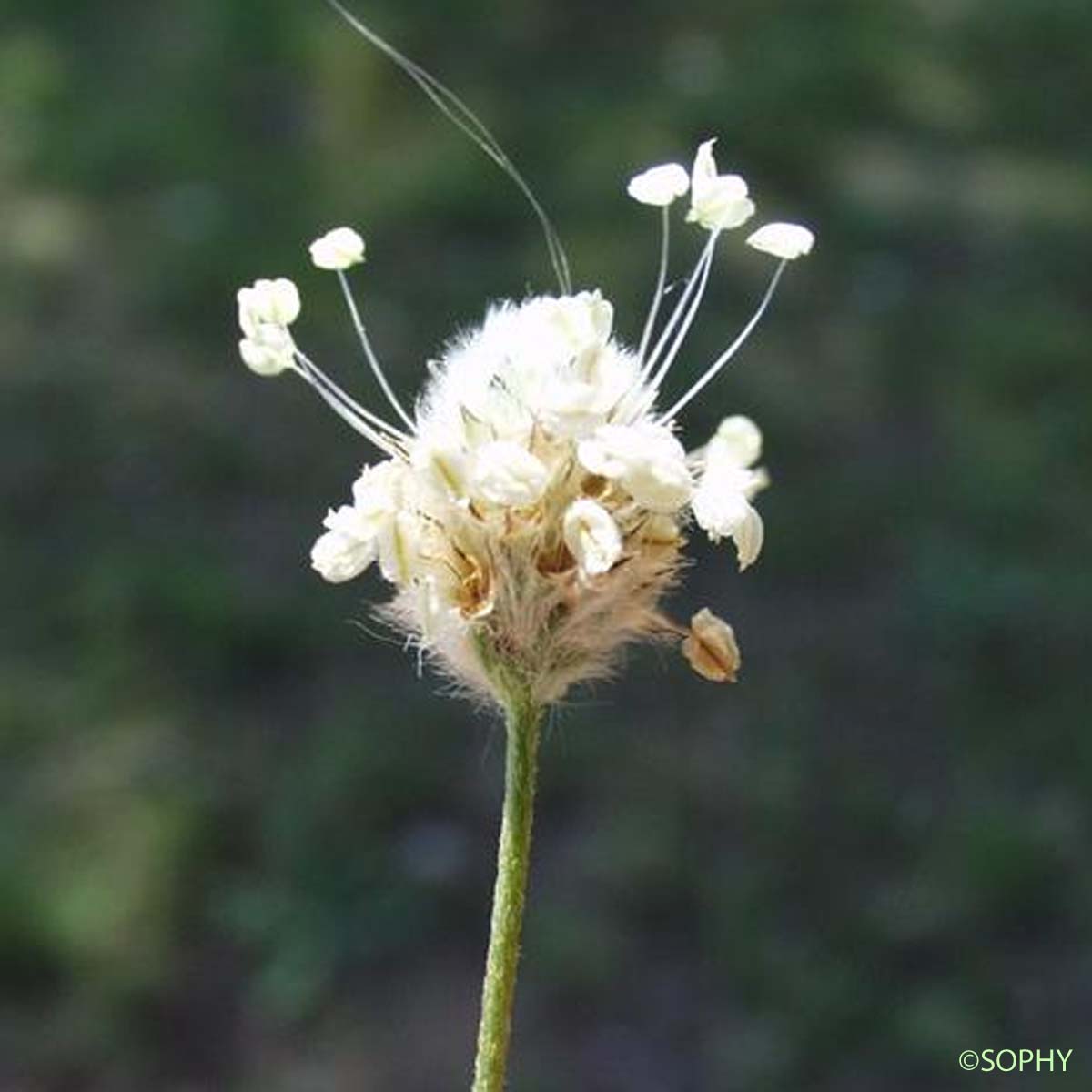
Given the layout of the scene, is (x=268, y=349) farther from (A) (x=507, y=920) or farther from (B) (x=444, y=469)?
(A) (x=507, y=920)

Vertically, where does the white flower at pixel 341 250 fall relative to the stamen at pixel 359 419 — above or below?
above

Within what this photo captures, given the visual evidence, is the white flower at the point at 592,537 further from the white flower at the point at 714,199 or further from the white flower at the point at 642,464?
the white flower at the point at 714,199

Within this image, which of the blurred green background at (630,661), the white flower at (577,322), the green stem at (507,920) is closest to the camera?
the green stem at (507,920)

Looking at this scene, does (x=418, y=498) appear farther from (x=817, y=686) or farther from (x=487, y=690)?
(x=817, y=686)

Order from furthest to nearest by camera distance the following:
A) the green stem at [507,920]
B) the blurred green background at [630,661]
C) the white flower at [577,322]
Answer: the blurred green background at [630,661] → the white flower at [577,322] → the green stem at [507,920]

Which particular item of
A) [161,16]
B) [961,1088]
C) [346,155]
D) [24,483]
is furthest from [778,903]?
[161,16]

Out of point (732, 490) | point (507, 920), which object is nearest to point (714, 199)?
point (732, 490)

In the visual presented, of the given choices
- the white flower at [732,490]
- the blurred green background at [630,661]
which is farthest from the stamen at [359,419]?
the blurred green background at [630,661]
